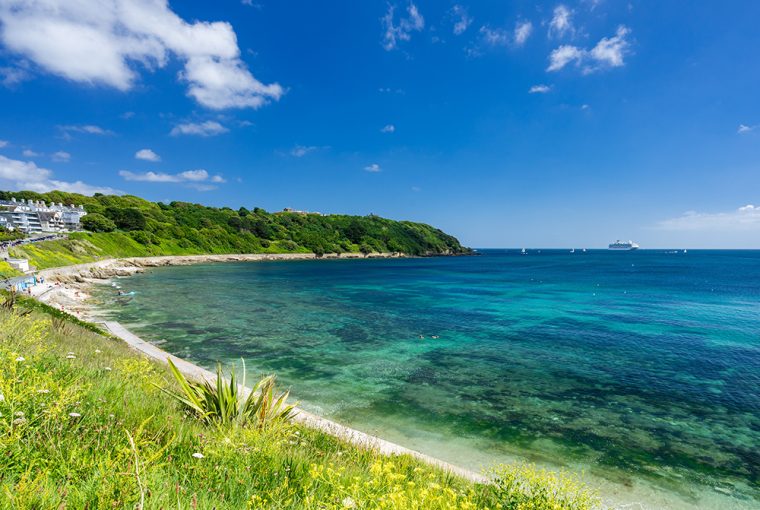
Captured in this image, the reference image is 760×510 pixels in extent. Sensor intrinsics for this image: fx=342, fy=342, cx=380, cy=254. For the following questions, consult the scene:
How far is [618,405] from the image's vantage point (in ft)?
43.9

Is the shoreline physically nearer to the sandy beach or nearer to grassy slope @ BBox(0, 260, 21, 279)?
the sandy beach

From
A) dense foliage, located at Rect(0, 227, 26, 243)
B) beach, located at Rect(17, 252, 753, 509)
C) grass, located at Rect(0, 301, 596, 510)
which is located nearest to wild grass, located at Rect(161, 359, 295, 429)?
grass, located at Rect(0, 301, 596, 510)

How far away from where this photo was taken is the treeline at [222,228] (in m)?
100

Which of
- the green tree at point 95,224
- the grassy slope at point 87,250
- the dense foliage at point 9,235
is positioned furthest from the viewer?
the green tree at point 95,224

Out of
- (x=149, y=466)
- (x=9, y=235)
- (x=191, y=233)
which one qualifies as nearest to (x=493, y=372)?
(x=149, y=466)

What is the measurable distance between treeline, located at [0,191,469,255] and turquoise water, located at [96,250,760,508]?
77.2 meters

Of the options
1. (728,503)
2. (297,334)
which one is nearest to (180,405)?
(728,503)

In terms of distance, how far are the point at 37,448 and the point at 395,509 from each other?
364 centimetres

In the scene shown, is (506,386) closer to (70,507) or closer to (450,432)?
(450,432)

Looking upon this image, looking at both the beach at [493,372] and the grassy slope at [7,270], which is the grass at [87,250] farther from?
the beach at [493,372]

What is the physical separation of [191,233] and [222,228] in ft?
52.4

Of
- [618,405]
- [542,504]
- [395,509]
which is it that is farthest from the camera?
[618,405]

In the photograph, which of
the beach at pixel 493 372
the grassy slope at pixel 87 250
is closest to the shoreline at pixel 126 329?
the beach at pixel 493 372

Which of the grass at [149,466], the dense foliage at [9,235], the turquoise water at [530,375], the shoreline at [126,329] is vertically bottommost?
the turquoise water at [530,375]
